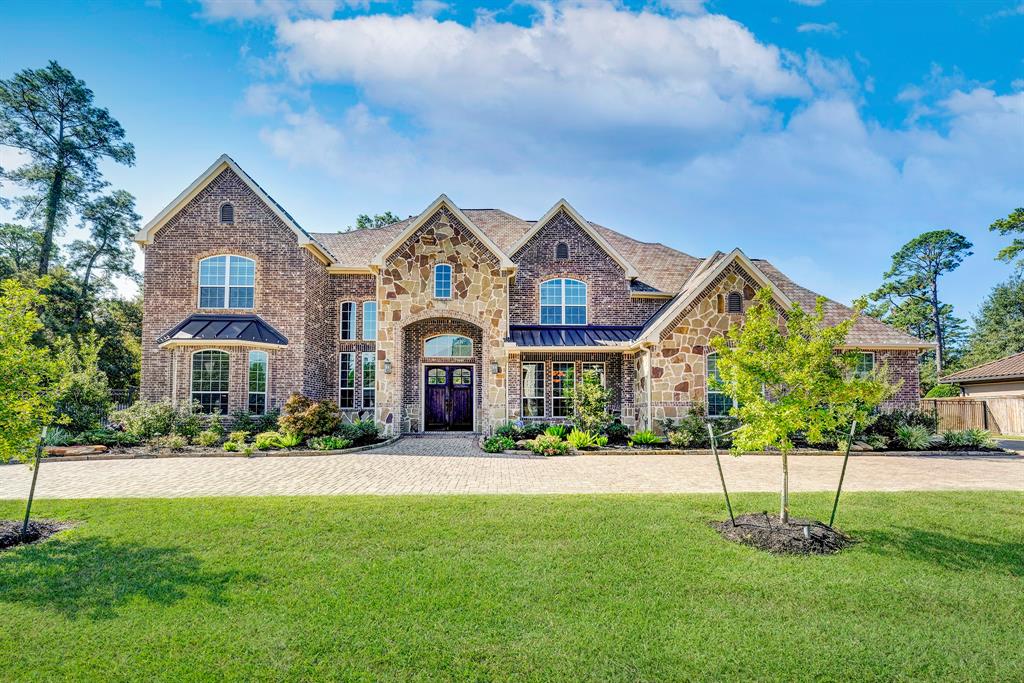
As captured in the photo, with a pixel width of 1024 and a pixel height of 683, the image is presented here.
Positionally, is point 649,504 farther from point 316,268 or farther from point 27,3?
point 316,268

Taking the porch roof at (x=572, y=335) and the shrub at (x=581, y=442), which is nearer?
the shrub at (x=581, y=442)

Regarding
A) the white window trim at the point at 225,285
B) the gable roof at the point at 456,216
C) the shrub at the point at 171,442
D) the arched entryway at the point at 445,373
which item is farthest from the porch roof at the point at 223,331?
the arched entryway at the point at 445,373

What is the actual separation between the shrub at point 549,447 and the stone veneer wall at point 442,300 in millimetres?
3307

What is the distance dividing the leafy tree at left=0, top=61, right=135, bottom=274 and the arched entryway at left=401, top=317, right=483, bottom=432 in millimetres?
23677

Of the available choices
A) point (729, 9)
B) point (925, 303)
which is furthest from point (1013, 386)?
point (729, 9)

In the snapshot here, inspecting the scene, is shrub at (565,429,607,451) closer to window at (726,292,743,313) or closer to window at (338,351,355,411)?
window at (726,292,743,313)

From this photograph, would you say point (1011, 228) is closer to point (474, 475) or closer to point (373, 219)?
point (474, 475)

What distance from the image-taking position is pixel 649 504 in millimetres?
8375

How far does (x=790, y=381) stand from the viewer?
6.75 meters

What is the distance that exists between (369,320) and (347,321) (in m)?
0.92

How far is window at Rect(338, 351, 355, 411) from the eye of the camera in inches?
849

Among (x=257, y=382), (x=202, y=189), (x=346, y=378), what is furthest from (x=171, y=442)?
(x=202, y=189)

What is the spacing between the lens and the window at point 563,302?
2100 cm

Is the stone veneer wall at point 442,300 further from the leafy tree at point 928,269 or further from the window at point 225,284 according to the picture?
the leafy tree at point 928,269
